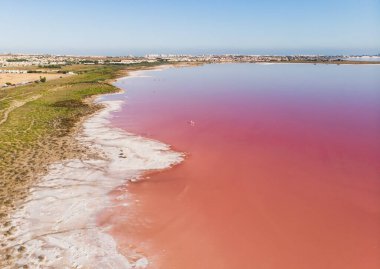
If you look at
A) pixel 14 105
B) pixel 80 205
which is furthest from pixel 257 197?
pixel 14 105

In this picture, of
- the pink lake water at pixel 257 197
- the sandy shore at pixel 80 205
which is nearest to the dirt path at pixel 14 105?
the pink lake water at pixel 257 197

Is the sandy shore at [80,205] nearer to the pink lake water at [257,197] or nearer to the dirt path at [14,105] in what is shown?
the pink lake water at [257,197]

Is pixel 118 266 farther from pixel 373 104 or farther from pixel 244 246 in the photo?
pixel 373 104

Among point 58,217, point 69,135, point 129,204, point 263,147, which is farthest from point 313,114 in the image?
point 58,217

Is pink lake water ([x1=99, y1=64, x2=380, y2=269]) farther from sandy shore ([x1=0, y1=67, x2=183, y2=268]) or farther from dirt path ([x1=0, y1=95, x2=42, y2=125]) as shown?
dirt path ([x1=0, y1=95, x2=42, y2=125])

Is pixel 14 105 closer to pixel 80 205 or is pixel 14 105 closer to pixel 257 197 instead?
pixel 80 205
